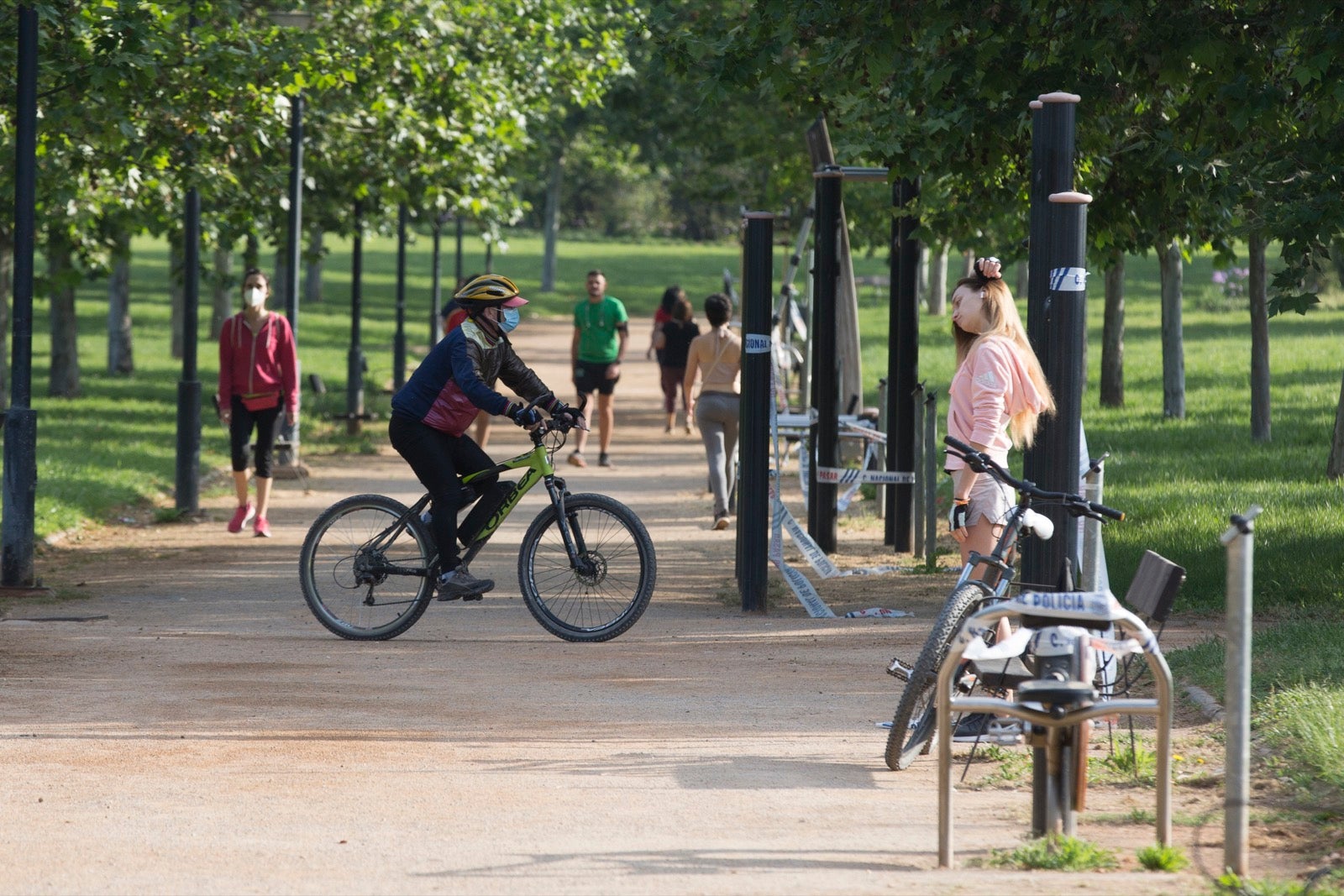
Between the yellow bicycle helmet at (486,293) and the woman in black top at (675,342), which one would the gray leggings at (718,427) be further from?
the woman in black top at (675,342)

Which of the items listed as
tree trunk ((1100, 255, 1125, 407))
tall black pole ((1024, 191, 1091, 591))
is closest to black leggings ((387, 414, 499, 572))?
tall black pole ((1024, 191, 1091, 591))

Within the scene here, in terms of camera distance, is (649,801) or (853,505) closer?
(649,801)

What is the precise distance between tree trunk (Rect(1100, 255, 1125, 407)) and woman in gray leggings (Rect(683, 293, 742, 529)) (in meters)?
7.79

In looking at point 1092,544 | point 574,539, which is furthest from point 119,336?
point 1092,544

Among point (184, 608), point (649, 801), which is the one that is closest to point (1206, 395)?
point (184, 608)

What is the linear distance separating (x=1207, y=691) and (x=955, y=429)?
148 centimetres

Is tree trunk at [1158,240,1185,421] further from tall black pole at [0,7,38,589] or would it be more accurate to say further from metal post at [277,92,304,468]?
tall black pole at [0,7,38,589]

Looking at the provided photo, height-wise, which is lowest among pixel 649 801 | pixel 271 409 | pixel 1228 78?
pixel 649 801

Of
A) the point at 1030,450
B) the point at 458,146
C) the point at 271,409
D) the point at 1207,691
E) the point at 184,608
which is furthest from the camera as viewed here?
the point at 458,146

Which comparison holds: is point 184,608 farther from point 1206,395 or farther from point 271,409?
point 1206,395

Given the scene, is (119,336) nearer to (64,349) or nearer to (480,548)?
(64,349)

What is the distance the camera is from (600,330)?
17.9m

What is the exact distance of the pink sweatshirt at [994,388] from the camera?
7039mm

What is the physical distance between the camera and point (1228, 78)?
907 cm
